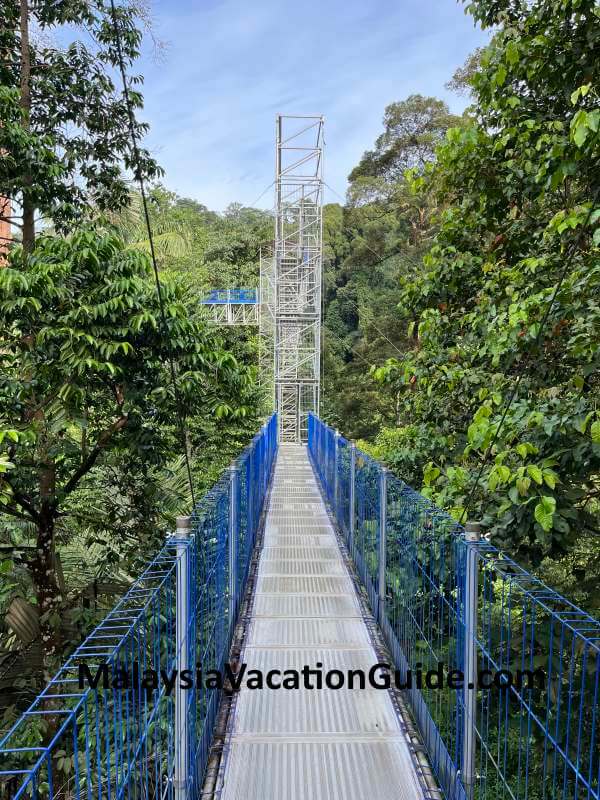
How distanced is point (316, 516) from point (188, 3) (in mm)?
5509

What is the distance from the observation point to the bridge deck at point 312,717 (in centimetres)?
251

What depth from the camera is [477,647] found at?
232 centimetres

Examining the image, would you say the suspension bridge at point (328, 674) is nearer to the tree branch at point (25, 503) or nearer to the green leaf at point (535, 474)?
the green leaf at point (535, 474)

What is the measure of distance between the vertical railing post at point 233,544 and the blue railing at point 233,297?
17047mm

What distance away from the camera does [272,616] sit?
4.27 meters

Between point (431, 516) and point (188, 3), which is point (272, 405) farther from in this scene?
point (431, 516)

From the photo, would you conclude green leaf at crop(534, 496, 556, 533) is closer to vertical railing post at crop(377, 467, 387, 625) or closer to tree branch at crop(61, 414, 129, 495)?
vertical railing post at crop(377, 467, 387, 625)

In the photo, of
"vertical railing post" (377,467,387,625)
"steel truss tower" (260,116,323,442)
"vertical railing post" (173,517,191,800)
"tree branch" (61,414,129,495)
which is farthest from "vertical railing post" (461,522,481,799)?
"steel truss tower" (260,116,323,442)

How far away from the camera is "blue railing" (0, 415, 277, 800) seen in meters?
1.46

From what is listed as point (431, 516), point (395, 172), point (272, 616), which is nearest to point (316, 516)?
point (272, 616)

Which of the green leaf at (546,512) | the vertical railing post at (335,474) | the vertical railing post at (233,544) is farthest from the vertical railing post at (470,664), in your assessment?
the vertical railing post at (335,474)

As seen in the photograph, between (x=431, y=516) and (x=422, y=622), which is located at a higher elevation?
(x=431, y=516)

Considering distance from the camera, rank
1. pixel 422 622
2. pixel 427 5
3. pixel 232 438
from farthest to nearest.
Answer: pixel 232 438
pixel 427 5
pixel 422 622

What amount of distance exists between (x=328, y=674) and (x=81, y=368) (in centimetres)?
247
